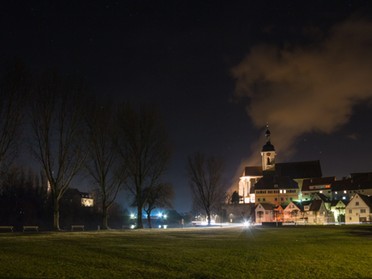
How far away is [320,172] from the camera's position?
153 m

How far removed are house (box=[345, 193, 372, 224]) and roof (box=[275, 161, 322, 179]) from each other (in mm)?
40013

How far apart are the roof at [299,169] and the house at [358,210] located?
40.0 metres

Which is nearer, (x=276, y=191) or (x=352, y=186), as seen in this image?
(x=276, y=191)

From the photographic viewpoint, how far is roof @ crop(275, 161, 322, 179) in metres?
153

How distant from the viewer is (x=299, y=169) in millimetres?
155125

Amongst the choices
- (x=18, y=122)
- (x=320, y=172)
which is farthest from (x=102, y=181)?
(x=320, y=172)

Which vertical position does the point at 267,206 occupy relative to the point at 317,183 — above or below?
below

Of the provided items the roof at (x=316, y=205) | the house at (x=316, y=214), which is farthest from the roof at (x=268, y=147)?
the roof at (x=316, y=205)

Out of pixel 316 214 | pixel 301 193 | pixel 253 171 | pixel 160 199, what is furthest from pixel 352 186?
pixel 160 199

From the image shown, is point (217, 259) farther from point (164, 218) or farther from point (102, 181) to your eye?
point (164, 218)

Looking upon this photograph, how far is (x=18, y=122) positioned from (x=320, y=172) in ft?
433

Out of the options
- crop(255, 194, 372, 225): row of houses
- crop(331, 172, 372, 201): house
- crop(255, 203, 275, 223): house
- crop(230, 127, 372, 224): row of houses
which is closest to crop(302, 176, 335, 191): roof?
crop(230, 127, 372, 224): row of houses

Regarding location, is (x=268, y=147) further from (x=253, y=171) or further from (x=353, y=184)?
(x=353, y=184)

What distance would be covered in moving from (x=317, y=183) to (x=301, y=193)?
260 inches
